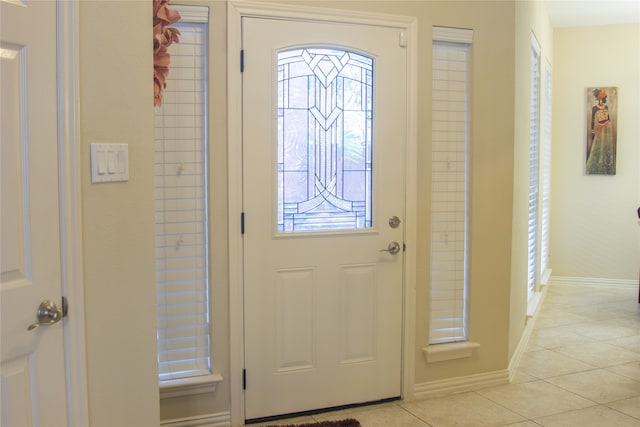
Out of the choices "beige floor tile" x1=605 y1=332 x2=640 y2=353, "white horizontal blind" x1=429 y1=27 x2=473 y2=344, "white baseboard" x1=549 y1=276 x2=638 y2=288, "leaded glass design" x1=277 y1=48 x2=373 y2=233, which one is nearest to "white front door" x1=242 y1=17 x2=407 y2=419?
"leaded glass design" x1=277 y1=48 x2=373 y2=233

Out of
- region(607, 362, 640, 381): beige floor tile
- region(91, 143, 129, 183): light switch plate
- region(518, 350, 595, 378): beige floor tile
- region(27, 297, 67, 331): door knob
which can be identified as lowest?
region(607, 362, 640, 381): beige floor tile

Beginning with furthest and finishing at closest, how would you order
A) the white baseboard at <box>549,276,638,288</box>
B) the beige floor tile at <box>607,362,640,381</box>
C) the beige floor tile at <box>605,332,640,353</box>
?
the white baseboard at <box>549,276,638,288</box>
the beige floor tile at <box>605,332,640,353</box>
the beige floor tile at <box>607,362,640,381</box>

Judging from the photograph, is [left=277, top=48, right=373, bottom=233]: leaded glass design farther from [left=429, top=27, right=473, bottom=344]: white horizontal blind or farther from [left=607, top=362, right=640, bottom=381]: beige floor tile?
[left=607, top=362, right=640, bottom=381]: beige floor tile

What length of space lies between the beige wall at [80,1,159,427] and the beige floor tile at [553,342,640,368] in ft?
9.84

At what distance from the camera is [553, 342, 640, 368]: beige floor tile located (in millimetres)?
3945

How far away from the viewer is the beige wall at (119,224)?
1756 millimetres

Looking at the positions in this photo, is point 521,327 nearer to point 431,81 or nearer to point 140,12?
point 431,81

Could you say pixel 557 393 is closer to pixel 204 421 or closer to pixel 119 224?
pixel 204 421

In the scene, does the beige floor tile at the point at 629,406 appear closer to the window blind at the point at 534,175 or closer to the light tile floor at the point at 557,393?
the light tile floor at the point at 557,393

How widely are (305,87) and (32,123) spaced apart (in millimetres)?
Result: 1542

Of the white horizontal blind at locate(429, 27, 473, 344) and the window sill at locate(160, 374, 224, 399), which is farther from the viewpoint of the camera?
the white horizontal blind at locate(429, 27, 473, 344)

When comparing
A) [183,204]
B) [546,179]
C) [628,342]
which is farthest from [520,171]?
[546,179]

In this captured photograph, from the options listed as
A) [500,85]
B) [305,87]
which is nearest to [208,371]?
[305,87]

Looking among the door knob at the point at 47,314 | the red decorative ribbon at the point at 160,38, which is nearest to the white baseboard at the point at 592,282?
the red decorative ribbon at the point at 160,38
